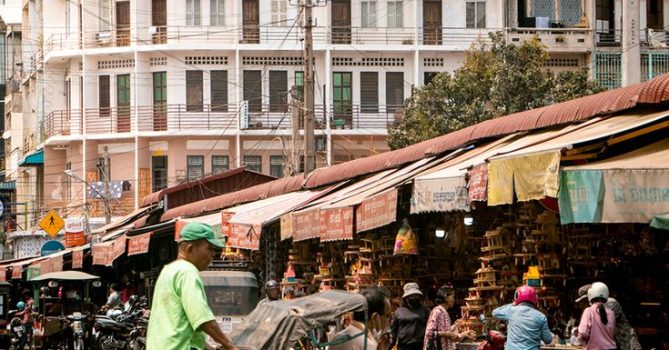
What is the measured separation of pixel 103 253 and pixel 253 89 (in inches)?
1003

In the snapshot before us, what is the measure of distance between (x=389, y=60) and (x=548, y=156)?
48.8m

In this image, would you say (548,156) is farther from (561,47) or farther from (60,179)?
(60,179)

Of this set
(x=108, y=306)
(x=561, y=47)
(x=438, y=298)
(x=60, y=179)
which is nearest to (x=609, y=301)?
(x=438, y=298)

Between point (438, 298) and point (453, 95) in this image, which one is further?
point (453, 95)

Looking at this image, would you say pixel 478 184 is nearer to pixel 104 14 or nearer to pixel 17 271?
pixel 17 271

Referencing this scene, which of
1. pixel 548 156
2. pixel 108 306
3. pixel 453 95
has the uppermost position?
pixel 453 95

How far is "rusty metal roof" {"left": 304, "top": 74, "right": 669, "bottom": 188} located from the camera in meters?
15.2

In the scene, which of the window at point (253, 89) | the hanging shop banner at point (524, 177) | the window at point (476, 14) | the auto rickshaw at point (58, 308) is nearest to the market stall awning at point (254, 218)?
the auto rickshaw at point (58, 308)

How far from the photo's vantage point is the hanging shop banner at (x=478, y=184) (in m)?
15.6

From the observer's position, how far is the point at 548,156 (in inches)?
566

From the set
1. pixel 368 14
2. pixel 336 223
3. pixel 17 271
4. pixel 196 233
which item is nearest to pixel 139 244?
pixel 336 223

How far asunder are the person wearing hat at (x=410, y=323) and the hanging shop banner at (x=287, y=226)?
6.68 metres

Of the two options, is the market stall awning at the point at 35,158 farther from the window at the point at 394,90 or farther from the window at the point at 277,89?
the window at the point at 394,90

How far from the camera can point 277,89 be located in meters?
63.0
